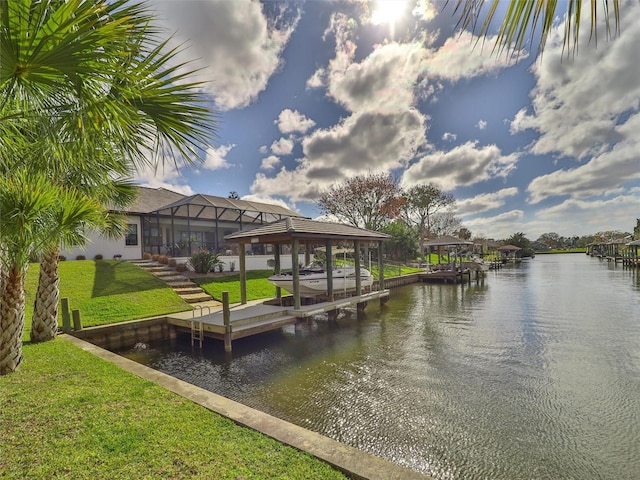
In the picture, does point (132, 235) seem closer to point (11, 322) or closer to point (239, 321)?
point (239, 321)

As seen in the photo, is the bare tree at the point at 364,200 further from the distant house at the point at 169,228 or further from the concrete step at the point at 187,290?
the concrete step at the point at 187,290

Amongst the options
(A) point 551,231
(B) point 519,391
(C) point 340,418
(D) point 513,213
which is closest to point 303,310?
(C) point 340,418

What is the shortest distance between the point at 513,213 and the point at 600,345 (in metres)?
37.2

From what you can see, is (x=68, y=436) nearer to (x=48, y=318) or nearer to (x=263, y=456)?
(x=263, y=456)

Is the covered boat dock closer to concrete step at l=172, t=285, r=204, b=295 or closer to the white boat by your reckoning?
the white boat

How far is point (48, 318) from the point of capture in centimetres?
722

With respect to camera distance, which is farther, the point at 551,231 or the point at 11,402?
the point at 551,231

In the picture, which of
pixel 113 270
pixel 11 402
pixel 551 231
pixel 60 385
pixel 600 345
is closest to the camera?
pixel 11 402

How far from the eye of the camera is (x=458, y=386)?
5.97 meters

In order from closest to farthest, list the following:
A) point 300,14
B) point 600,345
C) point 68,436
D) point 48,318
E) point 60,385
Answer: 1. point 68,436
2. point 60,385
3. point 48,318
4. point 600,345
5. point 300,14

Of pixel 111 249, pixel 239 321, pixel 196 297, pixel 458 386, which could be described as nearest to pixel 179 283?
pixel 196 297

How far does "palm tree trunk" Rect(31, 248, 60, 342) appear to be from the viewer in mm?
7141

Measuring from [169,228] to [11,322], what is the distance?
16.4 meters

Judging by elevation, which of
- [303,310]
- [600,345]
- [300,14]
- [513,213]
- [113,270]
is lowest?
[600,345]
